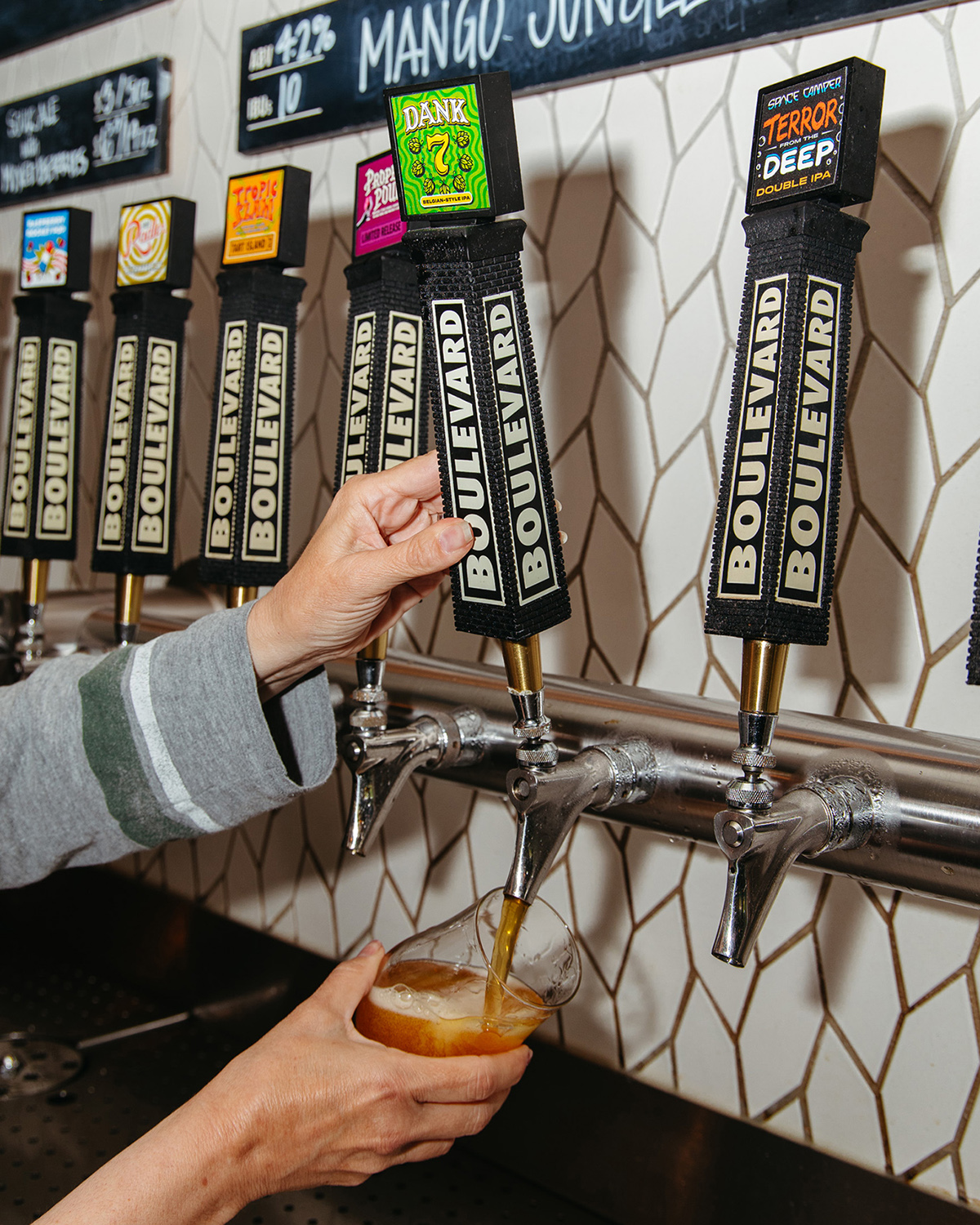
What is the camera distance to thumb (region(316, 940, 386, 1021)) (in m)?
0.71

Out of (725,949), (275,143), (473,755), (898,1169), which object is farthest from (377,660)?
(275,143)

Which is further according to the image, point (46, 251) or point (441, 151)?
point (46, 251)

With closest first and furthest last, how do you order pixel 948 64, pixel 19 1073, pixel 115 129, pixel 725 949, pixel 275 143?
pixel 725 949 < pixel 948 64 < pixel 19 1073 < pixel 275 143 < pixel 115 129

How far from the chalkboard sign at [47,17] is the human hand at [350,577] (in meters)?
0.94

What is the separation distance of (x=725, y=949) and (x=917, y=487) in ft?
1.27

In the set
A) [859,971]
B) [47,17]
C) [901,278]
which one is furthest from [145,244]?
[859,971]

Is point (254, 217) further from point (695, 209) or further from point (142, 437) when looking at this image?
point (695, 209)

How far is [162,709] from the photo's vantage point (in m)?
0.77

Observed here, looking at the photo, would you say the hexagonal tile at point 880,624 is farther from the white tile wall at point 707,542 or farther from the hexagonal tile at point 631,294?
the hexagonal tile at point 631,294

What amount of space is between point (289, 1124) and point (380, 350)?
0.51 meters

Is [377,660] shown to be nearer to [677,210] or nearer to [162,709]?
[162,709]

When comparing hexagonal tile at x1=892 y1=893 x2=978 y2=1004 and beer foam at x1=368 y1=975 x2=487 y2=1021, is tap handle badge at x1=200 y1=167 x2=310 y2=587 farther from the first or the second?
hexagonal tile at x1=892 y1=893 x2=978 y2=1004

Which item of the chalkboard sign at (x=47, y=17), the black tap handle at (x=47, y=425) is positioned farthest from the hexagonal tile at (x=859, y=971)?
the chalkboard sign at (x=47, y=17)

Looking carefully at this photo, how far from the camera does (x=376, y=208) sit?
75 centimetres
